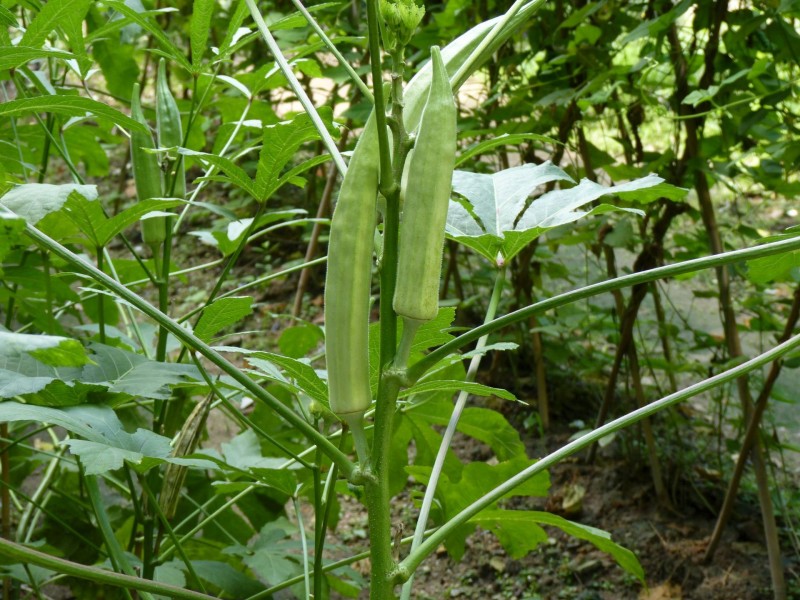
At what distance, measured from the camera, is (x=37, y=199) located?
29.3 inches

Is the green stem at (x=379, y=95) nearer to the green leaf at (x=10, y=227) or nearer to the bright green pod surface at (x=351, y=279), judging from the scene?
the bright green pod surface at (x=351, y=279)

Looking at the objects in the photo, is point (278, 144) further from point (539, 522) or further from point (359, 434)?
point (539, 522)

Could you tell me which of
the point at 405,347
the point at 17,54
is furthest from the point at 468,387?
the point at 17,54

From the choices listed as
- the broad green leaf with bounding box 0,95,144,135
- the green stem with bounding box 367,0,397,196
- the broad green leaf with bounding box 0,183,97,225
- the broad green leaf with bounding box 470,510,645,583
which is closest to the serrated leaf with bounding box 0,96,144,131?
the broad green leaf with bounding box 0,95,144,135

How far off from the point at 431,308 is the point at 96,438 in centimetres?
35

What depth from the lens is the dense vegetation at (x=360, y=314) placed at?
743 mm

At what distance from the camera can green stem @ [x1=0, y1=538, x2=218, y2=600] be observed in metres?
0.60

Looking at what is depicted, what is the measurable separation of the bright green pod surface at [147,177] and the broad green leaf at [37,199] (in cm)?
46

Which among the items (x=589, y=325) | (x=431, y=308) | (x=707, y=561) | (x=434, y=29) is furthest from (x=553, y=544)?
(x=431, y=308)

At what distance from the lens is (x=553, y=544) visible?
6.98ft

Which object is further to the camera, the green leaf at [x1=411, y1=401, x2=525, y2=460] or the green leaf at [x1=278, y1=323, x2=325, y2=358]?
the green leaf at [x1=278, y1=323, x2=325, y2=358]

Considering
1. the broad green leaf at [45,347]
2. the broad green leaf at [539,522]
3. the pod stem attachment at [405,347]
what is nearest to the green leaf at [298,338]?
the broad green leaf at [539,522]

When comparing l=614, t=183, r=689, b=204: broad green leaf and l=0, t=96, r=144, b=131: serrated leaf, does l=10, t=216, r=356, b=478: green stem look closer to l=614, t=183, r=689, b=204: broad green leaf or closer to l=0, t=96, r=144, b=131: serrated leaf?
l=0, t=96, r=144, b=131: serrated leaf

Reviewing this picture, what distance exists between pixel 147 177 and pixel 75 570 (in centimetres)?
74
